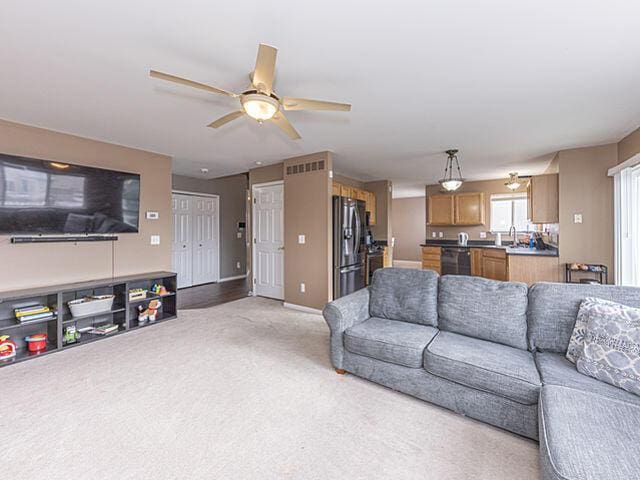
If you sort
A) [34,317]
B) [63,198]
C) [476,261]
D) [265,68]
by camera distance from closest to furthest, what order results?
1. [265,68]
2. [34,317]
3. [63,198]
4. [476,261]

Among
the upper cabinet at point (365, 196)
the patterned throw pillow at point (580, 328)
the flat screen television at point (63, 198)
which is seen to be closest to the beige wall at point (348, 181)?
the upper cabinet at point (365, 196)

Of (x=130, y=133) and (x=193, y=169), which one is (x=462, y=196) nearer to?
(x=193, y=169)

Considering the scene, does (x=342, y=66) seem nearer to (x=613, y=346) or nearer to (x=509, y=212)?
(x=613, y=346)

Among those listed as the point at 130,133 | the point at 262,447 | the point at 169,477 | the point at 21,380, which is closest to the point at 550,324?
the point at 262,447

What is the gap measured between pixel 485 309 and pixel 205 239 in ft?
19.9

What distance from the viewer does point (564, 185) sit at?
13.7ft

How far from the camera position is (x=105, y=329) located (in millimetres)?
3475

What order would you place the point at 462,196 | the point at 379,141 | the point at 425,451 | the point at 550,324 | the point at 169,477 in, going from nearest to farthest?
the point at 169,477, the point at 425,451, the point at 550,324, the point at 379,141, the point at 462,196

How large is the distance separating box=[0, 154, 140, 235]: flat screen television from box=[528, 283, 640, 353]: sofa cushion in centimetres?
459

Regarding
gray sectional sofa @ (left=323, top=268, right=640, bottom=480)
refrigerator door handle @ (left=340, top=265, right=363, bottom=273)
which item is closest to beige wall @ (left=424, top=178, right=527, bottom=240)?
refrigerator door handle @ (left=340, top=265, right=363, bottom=273)

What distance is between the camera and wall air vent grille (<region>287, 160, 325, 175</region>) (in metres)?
4.43

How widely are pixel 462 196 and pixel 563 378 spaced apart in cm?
595

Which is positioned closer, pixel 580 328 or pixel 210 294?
pixel 580 328

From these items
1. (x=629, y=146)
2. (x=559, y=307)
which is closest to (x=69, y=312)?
(x=559, y=307)
